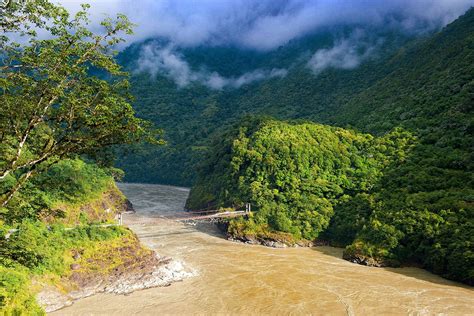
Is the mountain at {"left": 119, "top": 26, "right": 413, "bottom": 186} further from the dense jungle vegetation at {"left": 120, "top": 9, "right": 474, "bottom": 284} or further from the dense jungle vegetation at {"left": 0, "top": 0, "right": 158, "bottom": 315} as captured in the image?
the dense jungle vegetation at {"left": 0, "top": 0, "right": 158, "bottom": 315}

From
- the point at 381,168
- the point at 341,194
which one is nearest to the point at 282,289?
the point at 341,194

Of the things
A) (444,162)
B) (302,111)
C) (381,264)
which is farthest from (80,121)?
(302,111)

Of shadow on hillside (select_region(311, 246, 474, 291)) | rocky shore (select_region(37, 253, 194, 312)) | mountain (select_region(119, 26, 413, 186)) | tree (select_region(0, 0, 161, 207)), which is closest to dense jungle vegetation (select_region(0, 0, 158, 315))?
tree (select_region(0, 0, 161, 207))

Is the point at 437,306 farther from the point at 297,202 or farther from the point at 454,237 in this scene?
the point at 297,202

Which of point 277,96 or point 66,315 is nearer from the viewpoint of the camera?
point 66,315

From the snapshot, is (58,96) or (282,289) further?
(282,289)

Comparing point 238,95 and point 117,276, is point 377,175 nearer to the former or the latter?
Result: point 117,276

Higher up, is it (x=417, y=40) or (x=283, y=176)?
(x=417, y=40)
